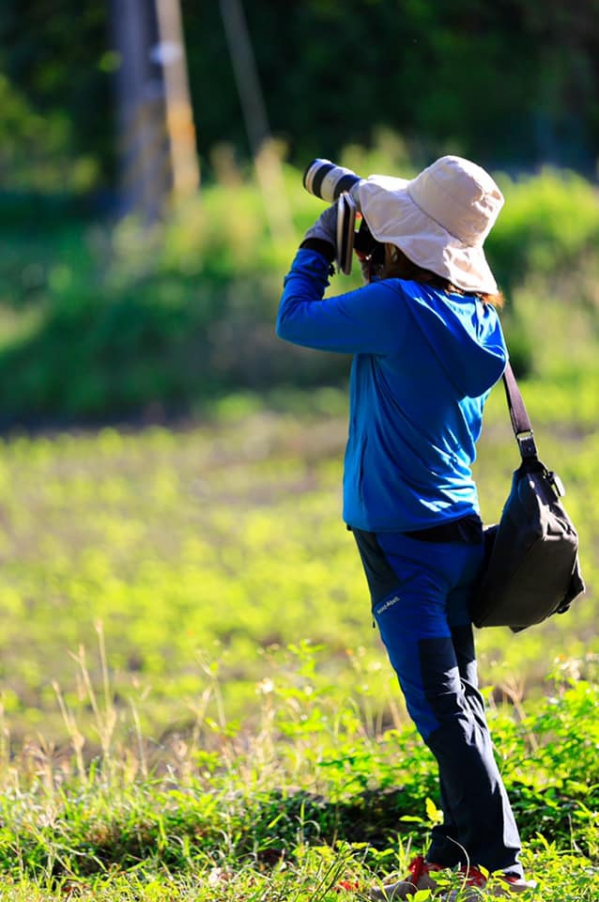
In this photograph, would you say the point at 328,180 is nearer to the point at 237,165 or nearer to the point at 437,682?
the point at 437,682

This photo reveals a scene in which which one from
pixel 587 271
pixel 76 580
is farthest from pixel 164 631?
pixel 587 271

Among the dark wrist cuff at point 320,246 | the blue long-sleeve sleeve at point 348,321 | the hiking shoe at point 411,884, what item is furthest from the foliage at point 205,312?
the hiking shoe at point 411,884

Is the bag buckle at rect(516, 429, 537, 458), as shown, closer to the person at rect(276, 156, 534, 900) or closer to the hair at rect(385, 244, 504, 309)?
the person at rect(276, 156, 534, 900)

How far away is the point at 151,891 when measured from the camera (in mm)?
3490

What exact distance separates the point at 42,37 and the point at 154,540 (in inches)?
960

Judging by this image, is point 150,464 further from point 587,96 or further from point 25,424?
point 587,96

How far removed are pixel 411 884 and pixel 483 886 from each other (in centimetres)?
18

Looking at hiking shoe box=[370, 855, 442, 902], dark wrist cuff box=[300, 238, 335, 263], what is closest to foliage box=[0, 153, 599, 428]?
dark wrist cuff box=[300, 238, 335, 263]

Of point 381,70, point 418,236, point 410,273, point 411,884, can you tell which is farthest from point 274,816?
point 381,70

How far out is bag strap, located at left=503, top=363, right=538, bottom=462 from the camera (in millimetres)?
3613

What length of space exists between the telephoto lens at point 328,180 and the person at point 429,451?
13cm

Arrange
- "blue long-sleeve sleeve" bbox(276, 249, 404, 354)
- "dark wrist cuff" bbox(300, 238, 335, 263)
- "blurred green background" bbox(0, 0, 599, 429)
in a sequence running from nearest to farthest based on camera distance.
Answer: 1. "blue long-sleeve sleeve" bbox(276, 249, 404, 354)
2. "dark wrist cuff" bbox(300, 238, 335, 263)
3. "blurred green background" bbox(0, 0, 599, 429)

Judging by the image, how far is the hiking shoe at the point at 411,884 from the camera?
3490 mm

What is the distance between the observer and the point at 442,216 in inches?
138
